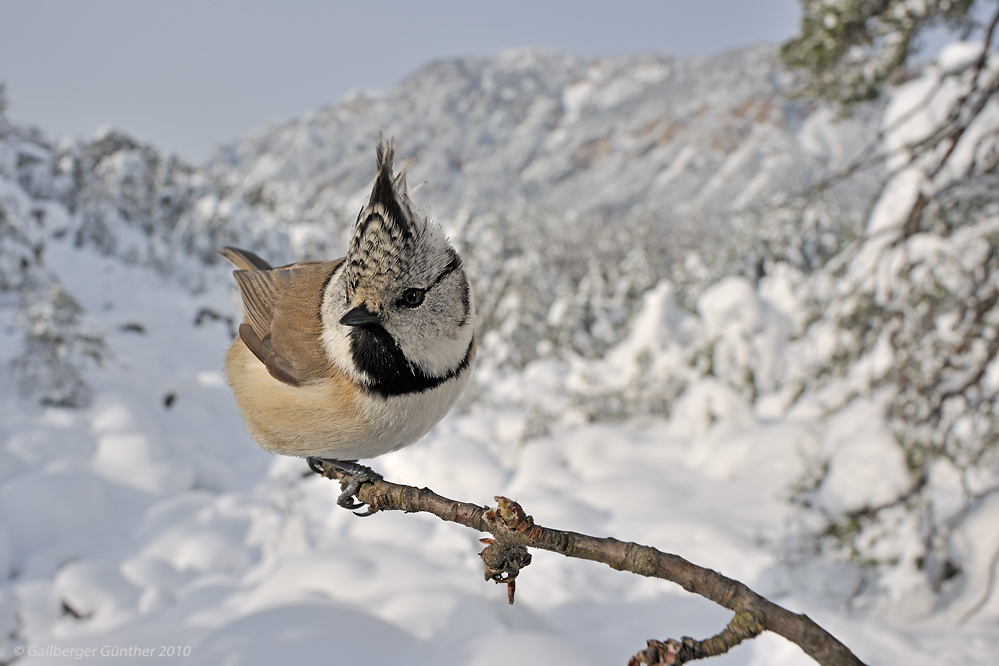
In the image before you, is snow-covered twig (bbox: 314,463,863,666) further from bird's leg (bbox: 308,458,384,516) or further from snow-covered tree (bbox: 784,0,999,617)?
snow-covered tree (bbox: 784,0,999,617)

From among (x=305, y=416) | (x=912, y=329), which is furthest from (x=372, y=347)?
(x=912, y=329)

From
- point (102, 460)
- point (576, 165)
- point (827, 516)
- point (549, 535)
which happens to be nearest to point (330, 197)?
point (102, 460)

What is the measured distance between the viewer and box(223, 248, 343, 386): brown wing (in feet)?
4.94

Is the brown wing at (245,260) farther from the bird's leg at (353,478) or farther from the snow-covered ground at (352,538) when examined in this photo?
the snow-covered ground at (352,538)

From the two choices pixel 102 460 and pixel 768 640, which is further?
pixel 102 460

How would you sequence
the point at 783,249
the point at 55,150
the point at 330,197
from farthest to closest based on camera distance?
the point at 330,197
the point at 783,249
the point at 55,150

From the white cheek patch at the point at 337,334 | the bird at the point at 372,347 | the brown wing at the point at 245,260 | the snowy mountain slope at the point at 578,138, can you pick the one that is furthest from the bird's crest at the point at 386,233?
the snowy mountain slope at the point at 578,138

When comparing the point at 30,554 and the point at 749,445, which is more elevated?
the point at 749,445

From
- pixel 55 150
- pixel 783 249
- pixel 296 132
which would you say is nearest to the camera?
pixel 55 150

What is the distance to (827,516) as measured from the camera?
4.44 m

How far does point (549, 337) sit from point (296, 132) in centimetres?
10272

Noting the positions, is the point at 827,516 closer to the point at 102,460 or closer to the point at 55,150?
the point at 102,460

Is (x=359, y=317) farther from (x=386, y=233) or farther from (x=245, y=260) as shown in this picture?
(x=245, y=260)

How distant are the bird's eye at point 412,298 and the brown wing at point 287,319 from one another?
1.03ft
